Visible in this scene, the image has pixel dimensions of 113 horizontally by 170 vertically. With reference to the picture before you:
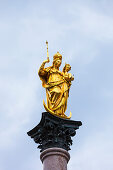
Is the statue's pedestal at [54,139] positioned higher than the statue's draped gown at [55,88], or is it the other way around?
the statue's draped gown at [55,88]

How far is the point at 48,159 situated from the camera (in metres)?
19.4

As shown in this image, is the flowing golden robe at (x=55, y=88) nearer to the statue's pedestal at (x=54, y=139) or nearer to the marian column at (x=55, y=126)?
the marian column at (x=55, y=126)

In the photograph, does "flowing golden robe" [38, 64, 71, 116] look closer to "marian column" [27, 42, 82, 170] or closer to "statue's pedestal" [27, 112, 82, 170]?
"marian column" [27, 42, 82, 170]

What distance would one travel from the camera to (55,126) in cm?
2041

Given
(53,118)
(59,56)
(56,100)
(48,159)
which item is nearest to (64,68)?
(59,56)

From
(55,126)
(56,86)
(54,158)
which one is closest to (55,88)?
(56,86)

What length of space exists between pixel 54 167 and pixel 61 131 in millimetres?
2107

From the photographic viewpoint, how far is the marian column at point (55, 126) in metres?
19.5

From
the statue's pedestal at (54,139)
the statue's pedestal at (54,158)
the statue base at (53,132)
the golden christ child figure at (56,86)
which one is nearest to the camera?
the statue's pedestal at (54,158)

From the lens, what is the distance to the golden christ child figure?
2188 cm

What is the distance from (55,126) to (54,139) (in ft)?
2.62

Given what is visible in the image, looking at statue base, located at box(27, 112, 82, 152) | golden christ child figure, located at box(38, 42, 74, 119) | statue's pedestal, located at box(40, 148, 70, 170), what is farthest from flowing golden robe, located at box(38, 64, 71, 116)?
statue's pedestal, located at box(40, 148, 70, 170)

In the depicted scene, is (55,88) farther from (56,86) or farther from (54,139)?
(54,139)

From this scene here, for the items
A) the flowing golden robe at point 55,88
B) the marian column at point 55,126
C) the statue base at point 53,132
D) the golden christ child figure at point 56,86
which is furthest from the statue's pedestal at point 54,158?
the flowing golden robe at point 55,88
